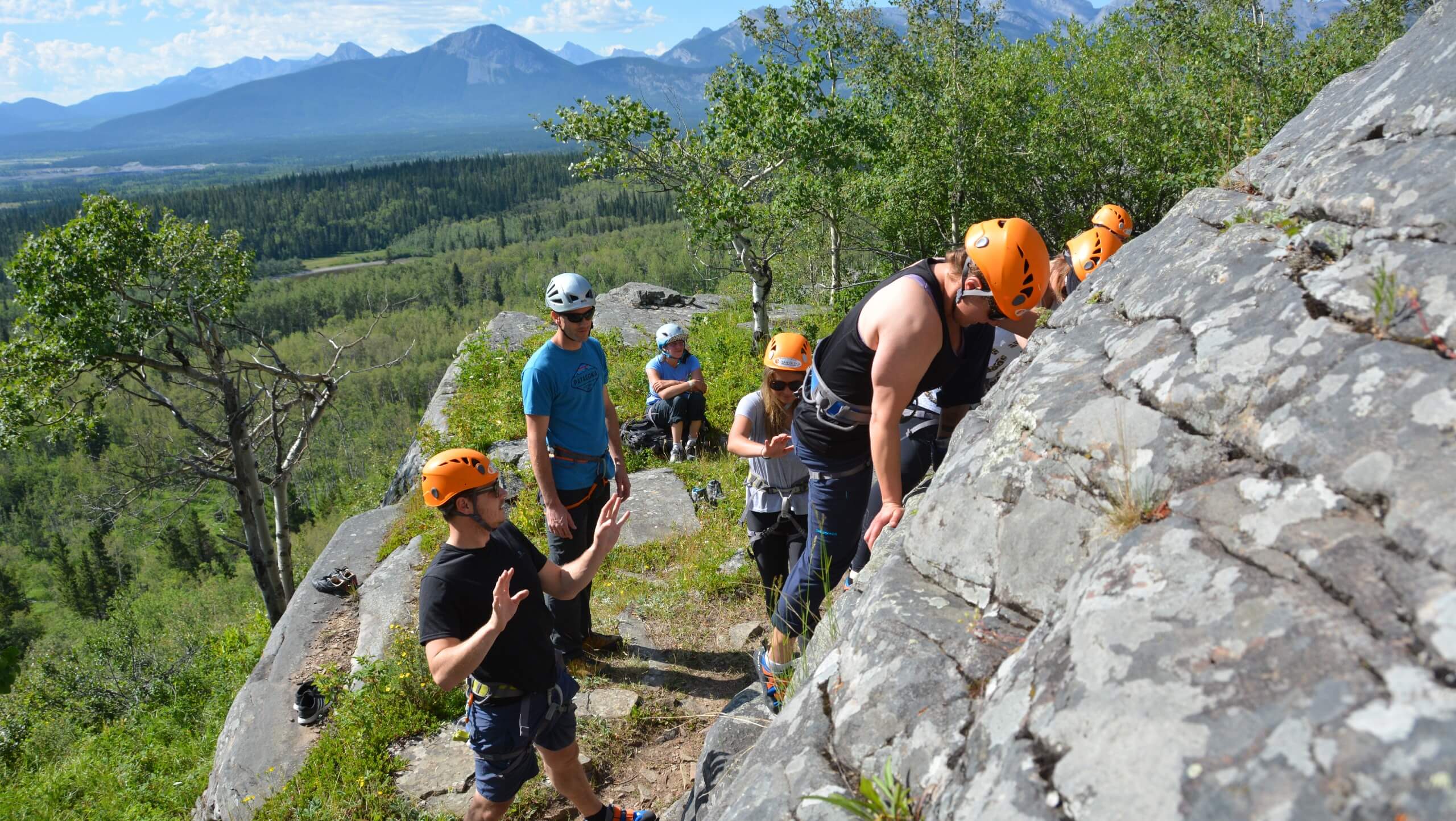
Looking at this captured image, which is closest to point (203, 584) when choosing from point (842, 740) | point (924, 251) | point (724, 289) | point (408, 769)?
point (724, 289)

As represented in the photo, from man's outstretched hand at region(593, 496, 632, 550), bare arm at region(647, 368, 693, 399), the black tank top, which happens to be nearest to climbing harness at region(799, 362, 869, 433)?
the black tank top

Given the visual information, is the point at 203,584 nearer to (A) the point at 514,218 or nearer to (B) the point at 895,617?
(B) the point at 895,617

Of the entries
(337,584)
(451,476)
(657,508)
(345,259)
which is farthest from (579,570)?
(345,259)

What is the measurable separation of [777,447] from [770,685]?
1418mm

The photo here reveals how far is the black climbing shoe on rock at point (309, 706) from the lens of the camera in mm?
6406

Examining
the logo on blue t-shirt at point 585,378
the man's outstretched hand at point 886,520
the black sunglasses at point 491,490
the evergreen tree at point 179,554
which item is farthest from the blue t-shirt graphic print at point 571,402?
the evergreen tree at point 179,554

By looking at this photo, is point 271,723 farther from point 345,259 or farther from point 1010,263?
point 345,259

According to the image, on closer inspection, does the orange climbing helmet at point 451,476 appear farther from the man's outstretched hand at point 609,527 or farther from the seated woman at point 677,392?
the seated woman at point 677,392

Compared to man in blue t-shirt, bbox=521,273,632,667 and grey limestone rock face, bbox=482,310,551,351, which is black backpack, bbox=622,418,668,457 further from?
grey limestone rock face, bbox=482,310,551,351

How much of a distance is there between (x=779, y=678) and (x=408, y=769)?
288 centimetres

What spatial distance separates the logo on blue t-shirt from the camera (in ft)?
18.2

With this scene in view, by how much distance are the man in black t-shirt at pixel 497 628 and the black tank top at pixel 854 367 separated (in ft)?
3.71

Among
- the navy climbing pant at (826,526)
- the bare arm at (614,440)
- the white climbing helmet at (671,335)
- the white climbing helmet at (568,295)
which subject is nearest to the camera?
the navy climbing pant at (826,526)

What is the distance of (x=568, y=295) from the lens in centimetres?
534
